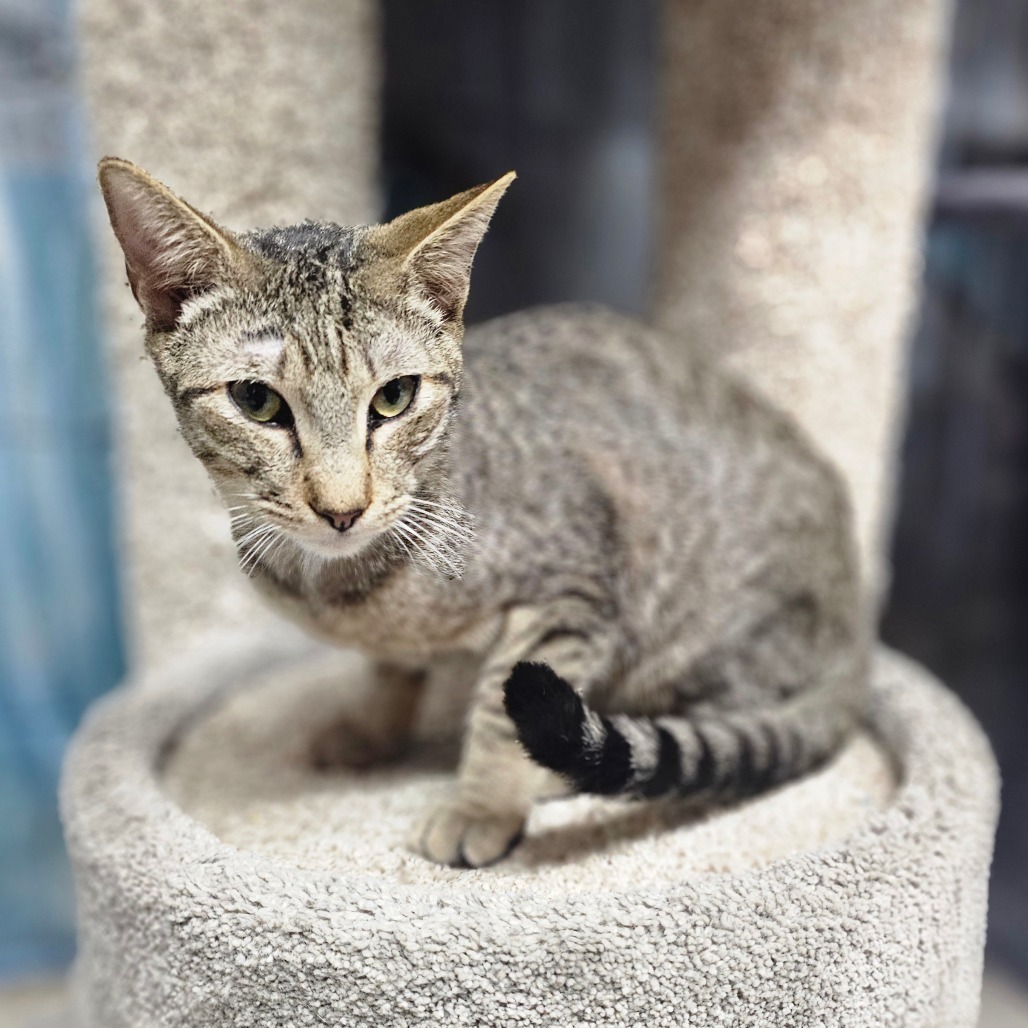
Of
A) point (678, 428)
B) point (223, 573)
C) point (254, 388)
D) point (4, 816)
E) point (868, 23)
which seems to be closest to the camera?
point (254, 388)

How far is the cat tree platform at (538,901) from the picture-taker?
796mm

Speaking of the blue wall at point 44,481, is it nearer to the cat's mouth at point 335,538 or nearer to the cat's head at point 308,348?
the cat's head at point 308,348

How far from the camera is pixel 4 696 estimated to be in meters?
1.77

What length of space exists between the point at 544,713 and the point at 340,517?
0.22m

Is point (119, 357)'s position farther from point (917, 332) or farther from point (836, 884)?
point (917, 332)

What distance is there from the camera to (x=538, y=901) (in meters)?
0.82

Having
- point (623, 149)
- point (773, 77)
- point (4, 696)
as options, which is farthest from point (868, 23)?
point (4, 696)

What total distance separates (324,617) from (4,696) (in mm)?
1118

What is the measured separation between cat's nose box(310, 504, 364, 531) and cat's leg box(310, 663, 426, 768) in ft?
1.42

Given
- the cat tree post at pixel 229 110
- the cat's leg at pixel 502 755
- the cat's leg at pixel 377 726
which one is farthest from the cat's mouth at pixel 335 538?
the cat tree post at pixel 229 110

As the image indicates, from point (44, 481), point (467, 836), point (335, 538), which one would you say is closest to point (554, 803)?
point (467, 836)

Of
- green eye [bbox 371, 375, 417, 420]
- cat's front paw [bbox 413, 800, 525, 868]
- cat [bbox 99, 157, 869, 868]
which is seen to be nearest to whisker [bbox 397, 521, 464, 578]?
cat [bbox 99, 157, 869, 868]

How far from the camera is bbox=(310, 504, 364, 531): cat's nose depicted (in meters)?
0.76

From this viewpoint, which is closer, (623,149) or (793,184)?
(793,184)
